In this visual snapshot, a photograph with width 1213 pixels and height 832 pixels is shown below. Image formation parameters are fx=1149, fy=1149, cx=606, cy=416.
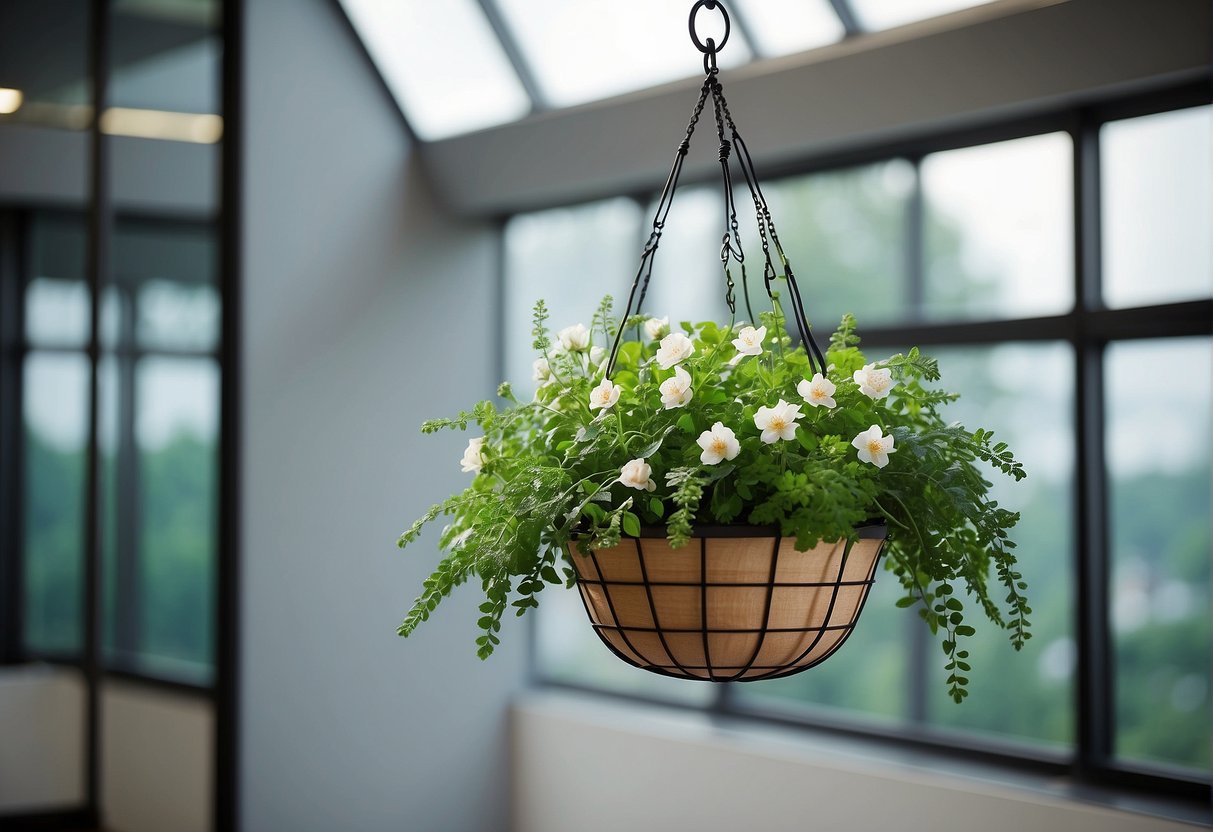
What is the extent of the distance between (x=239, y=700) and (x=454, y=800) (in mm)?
821

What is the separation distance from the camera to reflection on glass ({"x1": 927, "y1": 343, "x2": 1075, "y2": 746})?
29.5 ft

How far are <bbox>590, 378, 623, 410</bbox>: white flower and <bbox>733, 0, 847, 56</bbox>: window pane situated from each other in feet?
6.05

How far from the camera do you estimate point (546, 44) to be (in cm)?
338

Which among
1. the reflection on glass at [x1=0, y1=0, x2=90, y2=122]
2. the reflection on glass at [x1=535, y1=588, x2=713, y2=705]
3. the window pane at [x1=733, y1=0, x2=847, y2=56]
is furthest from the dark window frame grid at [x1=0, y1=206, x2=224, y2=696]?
the window pane at [x1=733, y1=0, x2=847, y2=56]

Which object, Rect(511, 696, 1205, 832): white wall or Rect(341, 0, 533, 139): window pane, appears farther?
Rect(341, 0, 533, 139): window pane

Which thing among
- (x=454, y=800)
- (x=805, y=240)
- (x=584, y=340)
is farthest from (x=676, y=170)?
(x=805, y=240)

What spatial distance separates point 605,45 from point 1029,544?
8.79 meters

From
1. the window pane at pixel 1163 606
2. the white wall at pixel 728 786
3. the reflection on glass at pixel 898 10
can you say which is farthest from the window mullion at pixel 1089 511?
the window pane at pixel 1163 606

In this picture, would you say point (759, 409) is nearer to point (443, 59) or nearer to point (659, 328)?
point (659, 328)

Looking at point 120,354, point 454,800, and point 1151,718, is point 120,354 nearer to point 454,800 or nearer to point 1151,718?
point 454,800

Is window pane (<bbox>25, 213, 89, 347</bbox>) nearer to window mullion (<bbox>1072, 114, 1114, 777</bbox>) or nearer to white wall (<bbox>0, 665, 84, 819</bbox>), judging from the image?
white wall (<bbox>0, 665, 84, 819</bbox>)

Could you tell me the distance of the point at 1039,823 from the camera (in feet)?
8.46

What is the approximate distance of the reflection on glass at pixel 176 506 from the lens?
11.5 ft

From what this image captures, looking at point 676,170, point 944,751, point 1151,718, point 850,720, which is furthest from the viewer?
point 1151,718
